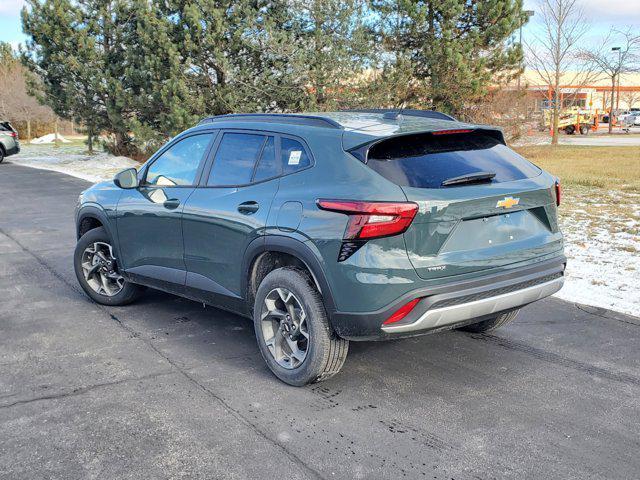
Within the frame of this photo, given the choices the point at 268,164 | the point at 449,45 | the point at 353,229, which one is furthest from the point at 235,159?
the point at 449,45

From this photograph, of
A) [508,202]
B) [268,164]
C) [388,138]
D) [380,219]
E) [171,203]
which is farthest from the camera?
[171,203]

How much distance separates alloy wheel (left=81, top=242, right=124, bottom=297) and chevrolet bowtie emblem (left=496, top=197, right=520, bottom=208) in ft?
11.6

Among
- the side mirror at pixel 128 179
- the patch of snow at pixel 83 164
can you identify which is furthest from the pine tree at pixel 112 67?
the side mirror at pixel 128 179

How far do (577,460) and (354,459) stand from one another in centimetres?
111

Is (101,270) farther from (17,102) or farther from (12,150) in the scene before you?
(17,102)

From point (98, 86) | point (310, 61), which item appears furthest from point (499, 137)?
point (98, 86)

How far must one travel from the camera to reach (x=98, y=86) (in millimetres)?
22125

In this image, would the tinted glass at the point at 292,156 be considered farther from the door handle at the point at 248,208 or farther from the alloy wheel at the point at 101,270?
the alloy wheel at the point at 101,270

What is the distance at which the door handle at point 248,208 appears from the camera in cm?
437

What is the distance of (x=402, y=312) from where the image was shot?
3760mm

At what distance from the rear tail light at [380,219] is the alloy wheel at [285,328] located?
669 millimetres

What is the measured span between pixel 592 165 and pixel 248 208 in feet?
59.2

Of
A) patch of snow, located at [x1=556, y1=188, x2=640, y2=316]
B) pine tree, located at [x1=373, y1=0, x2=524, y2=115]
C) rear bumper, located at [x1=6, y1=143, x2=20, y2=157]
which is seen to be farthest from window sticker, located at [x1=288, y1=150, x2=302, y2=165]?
rear bumper, located at [x1=6, y1=143, x2=20, y2=157]

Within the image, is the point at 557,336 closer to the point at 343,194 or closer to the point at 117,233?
the point at 343,194
